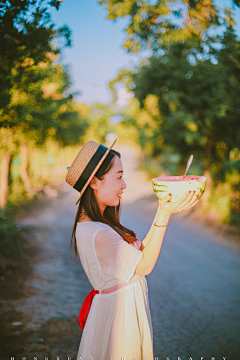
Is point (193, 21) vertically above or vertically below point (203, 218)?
above

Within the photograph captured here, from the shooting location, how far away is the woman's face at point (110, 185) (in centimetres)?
180

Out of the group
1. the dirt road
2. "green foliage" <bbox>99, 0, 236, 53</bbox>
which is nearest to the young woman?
the dirt road

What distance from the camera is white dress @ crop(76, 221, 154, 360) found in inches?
62.6

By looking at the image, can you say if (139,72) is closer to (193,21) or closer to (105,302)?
(193,21)

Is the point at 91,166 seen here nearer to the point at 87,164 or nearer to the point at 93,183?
the point at 87,164

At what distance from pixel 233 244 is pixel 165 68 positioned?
6.88m

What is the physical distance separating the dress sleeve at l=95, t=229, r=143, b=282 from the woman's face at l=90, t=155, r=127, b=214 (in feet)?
1.02

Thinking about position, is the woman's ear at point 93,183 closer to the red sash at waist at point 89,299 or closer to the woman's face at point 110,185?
the woman's face at point 110,185

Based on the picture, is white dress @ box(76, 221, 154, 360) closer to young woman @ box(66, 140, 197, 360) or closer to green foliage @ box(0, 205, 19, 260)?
young woman @ box(66, 140, 197, 360)

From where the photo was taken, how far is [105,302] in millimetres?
1761

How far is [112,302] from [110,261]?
324 mm

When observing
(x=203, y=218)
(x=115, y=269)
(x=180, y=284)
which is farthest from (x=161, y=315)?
(x=203, y=218)

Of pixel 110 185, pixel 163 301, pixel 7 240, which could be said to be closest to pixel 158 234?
pixel 110 185

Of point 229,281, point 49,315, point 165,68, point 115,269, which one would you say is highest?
point 165,68
